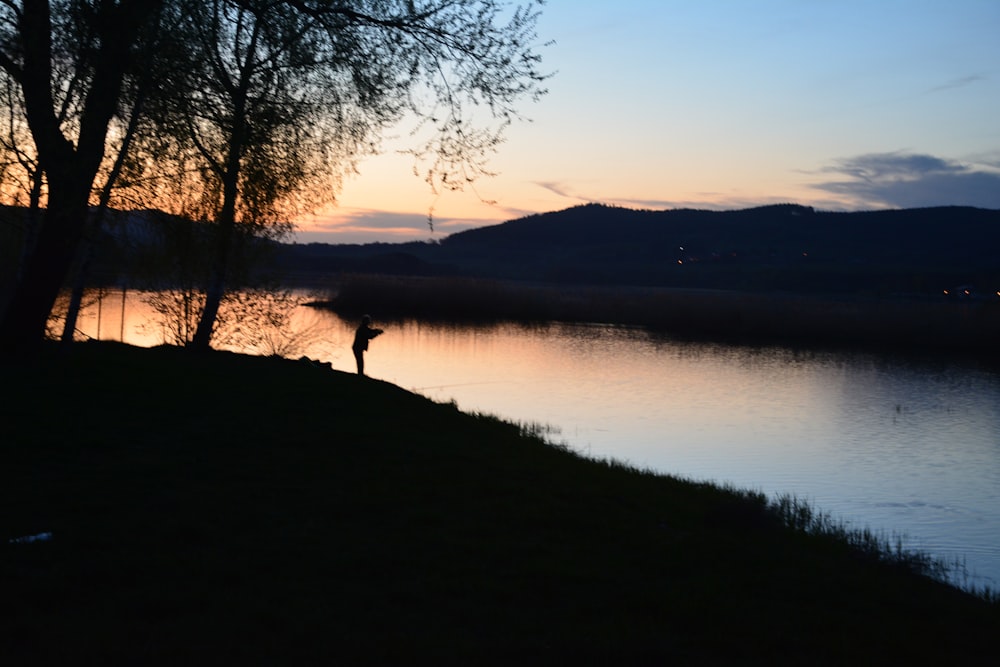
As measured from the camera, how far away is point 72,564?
19.1 ft

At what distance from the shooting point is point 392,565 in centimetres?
633

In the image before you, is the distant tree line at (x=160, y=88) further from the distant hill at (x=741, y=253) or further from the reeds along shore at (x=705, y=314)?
the distant hill at (x=741, y=253)

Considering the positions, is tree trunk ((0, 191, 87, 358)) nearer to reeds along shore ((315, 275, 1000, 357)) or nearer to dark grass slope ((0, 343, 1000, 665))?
dark grass slope ((0, 343, 1000, 665))

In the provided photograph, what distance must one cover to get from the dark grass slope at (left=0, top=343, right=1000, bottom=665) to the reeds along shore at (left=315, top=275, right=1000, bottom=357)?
38638mm

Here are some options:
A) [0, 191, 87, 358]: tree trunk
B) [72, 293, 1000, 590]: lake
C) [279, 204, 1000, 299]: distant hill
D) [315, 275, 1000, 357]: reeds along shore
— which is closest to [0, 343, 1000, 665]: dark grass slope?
[0, 191, 87, 358]: tree trunk

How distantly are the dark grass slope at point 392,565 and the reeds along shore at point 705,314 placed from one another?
3864cm

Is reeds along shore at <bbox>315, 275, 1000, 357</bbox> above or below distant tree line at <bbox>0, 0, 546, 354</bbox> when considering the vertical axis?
below

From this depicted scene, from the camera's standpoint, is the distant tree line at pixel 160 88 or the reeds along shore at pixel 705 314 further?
the reeds along shore at pixel 705 314

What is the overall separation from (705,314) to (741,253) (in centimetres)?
10762

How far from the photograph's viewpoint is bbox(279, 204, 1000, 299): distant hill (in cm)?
12600

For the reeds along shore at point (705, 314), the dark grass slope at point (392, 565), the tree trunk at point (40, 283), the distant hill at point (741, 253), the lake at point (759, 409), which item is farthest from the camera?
the distant hill at point (741, 253)

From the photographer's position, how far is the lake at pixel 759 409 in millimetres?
16469

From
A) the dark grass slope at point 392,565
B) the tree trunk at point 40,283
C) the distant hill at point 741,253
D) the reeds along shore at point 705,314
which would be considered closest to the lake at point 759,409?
the dark grass slope at point 392,565

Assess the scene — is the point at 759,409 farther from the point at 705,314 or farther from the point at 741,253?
the point at 741,253
